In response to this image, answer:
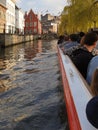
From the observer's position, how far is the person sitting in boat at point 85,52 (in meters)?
4.74

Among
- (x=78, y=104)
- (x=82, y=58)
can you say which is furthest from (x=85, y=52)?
(x=78, y=104)

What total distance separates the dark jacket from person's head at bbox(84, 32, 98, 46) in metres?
0.16

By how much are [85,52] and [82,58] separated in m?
0.11

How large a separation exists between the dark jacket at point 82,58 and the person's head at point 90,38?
0.16 meters

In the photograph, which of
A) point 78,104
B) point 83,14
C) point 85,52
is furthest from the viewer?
point 83,14

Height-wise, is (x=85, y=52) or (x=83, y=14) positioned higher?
(x=83, y=14)

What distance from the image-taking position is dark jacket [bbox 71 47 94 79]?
496 centimetres

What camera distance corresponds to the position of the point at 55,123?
5344 mm

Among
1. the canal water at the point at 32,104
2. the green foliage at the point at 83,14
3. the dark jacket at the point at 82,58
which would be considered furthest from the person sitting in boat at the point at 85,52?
the green foliage at the point at 83,14

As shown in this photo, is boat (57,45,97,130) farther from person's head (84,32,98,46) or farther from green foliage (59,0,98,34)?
green foliage (59,0,98,34)

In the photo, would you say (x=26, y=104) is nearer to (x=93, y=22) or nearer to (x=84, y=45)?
(x=84, y=45)

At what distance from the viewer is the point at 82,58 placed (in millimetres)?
5051

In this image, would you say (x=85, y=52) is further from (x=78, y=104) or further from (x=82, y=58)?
(x=78, y=104)

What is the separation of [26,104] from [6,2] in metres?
55.0
